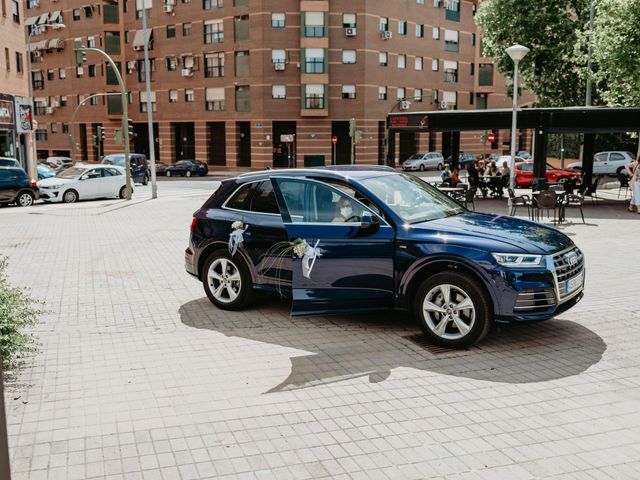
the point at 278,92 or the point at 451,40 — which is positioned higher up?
the point at 451,40

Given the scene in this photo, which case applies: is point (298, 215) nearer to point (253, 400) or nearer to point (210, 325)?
point (210, 325)

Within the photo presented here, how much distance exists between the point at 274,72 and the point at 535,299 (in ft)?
150

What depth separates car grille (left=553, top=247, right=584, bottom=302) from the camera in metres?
6.39

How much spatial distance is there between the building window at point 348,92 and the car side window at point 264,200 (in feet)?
144

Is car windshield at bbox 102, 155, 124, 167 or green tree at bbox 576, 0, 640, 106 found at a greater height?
green tree at bbox 576, 0, 640, 106

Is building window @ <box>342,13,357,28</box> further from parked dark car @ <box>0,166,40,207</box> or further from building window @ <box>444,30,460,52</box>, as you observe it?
parked dark car @ <box>0,166,40,207</box>

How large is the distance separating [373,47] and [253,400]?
1916 inches

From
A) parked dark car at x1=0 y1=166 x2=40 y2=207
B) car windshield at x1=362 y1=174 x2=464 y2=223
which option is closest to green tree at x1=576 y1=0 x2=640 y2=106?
car windshield at x1=362 y1=174 x2=464 y2=223

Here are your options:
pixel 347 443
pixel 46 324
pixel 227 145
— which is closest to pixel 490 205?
pixel 46 324

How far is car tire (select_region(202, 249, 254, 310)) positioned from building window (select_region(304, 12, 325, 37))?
43980mm

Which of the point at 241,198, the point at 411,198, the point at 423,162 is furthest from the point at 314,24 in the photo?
the point at 411,198

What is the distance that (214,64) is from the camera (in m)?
52.5

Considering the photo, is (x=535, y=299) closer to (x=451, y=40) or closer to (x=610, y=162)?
(x=610, y=162)

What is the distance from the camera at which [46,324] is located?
25.3 feet
